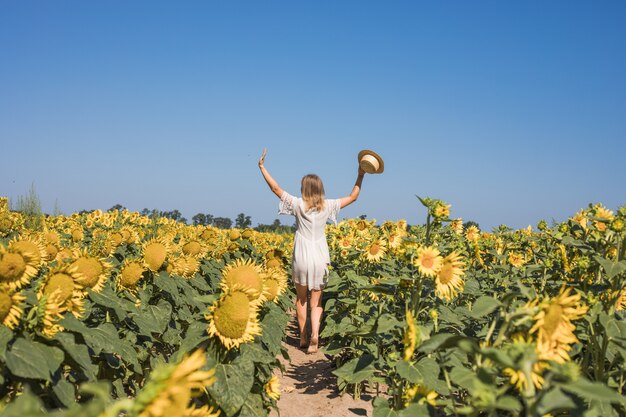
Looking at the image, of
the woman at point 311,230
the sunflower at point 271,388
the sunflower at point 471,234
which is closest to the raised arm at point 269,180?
the woman at point 311,230

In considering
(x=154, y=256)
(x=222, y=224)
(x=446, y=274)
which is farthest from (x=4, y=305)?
(x=222, y=224)

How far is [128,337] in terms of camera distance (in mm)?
3748

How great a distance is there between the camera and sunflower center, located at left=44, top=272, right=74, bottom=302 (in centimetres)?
255

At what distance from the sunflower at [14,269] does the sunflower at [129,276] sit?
1103mm

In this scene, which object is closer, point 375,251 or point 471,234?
point 375,251

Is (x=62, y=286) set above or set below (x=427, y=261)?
below

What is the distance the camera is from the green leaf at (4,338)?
6.68 ft

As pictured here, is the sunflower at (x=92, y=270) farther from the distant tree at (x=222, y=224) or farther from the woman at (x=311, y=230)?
the distant tree at (x=222, y=224)

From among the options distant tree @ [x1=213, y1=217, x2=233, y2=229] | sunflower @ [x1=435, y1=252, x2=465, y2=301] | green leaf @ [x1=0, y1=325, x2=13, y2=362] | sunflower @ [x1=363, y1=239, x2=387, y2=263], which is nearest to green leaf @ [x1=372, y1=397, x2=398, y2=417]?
sunflower @ [x1=435, y1=252, x2=465, y2=301]

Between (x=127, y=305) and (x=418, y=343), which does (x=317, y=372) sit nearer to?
(x=127, y=305)

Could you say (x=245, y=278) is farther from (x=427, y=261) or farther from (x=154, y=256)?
(x=154, y=256)

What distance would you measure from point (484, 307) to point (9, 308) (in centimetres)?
202

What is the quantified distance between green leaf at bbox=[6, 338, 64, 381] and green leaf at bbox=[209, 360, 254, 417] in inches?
33.3

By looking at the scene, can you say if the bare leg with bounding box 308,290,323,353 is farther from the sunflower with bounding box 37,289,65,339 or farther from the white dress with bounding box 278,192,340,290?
the sunflower with bounding box 37,289,65,339
